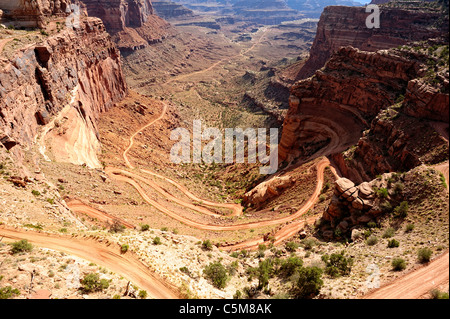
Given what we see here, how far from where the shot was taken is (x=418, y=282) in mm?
14789

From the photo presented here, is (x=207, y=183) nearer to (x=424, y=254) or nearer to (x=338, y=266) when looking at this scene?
(x=338, y=266)

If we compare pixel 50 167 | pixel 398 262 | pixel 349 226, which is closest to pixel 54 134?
pixel 50 167

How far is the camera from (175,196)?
42.7 m

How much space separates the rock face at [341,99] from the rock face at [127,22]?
385 ft

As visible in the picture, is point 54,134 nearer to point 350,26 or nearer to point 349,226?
point 349,226

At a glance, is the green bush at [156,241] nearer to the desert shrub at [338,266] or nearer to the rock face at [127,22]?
the desert shrub at [338,266]

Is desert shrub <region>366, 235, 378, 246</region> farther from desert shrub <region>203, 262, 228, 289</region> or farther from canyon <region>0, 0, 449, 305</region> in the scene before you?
desert shrub <region>203, 262, 228, 289</region>

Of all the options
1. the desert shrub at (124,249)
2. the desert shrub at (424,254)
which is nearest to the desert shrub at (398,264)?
the desert shrub at (424,254)

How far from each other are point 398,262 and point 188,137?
62.9 meters

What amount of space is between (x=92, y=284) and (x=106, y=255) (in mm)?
3198

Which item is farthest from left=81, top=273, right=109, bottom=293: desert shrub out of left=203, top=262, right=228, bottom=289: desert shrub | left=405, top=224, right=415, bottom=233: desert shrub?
left=405, top=224, right=415, bottom=233: desert shrub

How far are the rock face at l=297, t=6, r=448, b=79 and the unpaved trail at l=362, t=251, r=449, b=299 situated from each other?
79483 mm

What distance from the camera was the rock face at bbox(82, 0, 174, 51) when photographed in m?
127

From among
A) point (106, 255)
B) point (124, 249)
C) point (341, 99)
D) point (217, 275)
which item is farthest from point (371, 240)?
point (341, 99)
